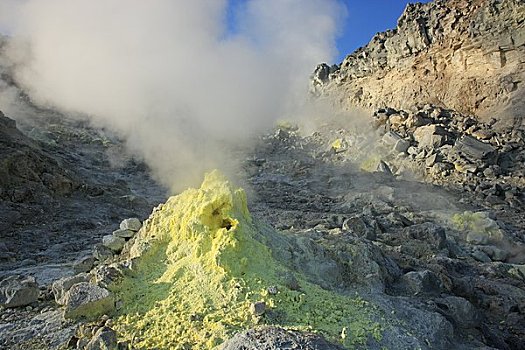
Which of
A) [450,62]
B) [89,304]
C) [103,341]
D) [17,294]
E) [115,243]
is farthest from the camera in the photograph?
[450,62]

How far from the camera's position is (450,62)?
57.2 ft

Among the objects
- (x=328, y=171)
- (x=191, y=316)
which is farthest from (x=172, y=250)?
(x=328, y=171)

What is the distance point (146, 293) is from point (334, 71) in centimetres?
2221

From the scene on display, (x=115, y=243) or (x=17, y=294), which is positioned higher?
(x=115, y=243)

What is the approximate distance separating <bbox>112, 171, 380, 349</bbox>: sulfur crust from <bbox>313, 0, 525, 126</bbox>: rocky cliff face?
13451 millimetres

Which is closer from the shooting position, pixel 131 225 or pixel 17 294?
pixel 17 294

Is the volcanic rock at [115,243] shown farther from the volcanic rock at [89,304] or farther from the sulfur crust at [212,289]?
the volcanic rock at [89,304]

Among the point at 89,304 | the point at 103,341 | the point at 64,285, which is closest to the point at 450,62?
the point at 64,285

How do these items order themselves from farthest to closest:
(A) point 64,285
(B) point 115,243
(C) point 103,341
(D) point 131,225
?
(D) point 131,225 < (B) point 115,243 < (A) point 64,285 < (C) point 103,341

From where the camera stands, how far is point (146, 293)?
133 inches

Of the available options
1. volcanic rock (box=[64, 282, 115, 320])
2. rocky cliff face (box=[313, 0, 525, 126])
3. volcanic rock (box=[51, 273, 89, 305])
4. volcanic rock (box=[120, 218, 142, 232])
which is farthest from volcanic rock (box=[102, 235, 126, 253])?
rocky cliff face (box=[313, 0, 525, 126])

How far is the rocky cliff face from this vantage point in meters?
15.5

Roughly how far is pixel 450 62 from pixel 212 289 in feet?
54.5

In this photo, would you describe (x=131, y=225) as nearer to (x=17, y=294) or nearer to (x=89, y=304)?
(x=17, y=294)
